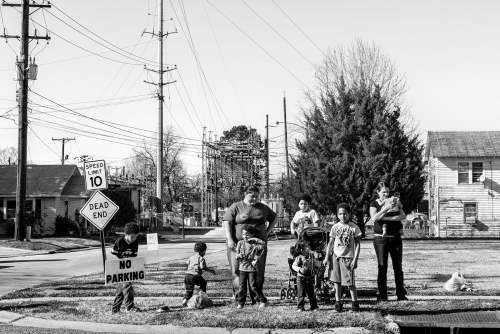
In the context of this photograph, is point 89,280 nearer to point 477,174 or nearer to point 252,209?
point 252,209

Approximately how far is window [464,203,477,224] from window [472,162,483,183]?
182cm

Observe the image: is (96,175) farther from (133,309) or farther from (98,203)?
(133,309)

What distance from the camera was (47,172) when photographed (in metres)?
44.2

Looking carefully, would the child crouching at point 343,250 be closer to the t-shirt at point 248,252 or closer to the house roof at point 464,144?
the t-shirt at point 248,252

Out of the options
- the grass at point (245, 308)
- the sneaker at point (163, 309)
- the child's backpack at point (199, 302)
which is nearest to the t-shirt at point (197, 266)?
the child's backpack at point (199, 302)

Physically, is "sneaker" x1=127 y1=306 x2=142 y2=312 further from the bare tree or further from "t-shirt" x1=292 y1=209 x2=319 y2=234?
the bare tree

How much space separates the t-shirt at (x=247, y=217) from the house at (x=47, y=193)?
105ft

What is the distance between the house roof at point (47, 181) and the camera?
41562mm

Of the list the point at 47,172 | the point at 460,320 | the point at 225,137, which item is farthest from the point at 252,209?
the point at 225,137

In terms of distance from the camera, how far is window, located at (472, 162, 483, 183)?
156 feet

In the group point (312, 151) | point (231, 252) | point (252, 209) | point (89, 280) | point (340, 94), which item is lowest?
point (89, 280)

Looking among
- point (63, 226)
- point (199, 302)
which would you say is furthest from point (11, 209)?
point (199, 302)

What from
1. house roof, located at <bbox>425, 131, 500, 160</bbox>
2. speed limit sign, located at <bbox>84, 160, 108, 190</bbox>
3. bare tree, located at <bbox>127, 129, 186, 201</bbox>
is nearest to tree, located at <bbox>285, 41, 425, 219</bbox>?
house roof, located at <bbox>425, 131, 500, 160</bbox>

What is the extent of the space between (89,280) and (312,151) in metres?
23.0
